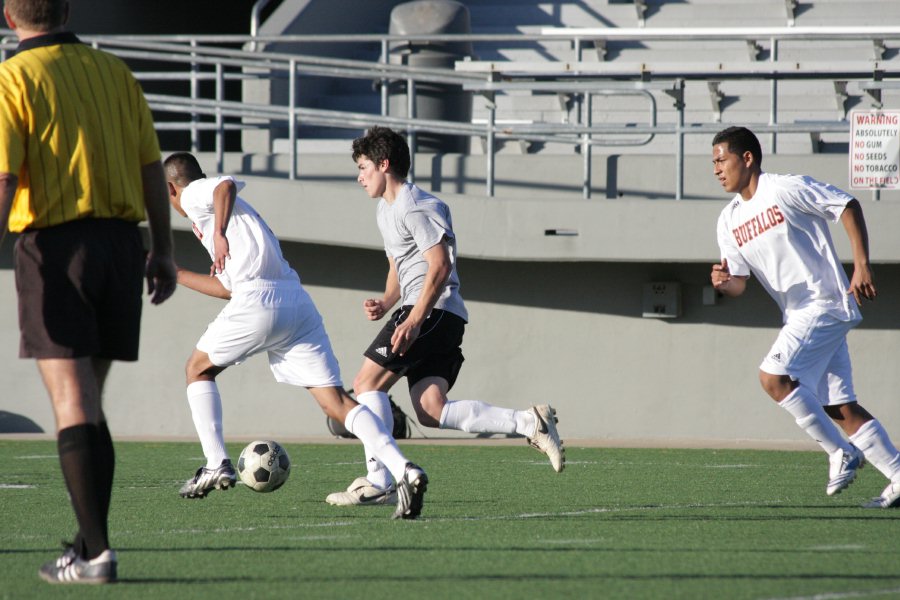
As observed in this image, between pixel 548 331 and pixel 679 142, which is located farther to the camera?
pixel 548 331

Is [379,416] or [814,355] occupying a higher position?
[814,355]

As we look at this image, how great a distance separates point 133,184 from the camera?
15.8ft

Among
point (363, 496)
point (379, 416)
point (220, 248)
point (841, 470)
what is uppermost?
point (220, 248)

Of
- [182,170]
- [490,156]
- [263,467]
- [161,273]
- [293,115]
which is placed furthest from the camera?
[293,115]

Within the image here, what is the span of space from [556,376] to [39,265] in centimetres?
1001

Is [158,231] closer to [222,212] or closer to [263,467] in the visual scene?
[222,212]

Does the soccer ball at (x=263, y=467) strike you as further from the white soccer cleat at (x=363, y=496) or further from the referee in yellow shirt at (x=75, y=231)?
the referee in yellow shirt at (x=75, y=231)

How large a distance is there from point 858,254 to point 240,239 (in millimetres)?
3027

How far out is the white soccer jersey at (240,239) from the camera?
7.29 metres

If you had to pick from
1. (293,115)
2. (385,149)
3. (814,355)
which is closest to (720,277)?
(814,355)

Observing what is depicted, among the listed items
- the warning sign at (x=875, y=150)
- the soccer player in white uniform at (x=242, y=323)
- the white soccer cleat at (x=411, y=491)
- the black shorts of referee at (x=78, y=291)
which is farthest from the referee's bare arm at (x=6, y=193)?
the warning sign at (x=875, y=150)

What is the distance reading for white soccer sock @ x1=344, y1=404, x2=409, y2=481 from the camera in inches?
248

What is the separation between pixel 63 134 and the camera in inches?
184

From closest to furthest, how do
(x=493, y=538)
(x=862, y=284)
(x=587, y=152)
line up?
(x=493, y=538) < (x=862, y=284) < (x=587, y=152)
